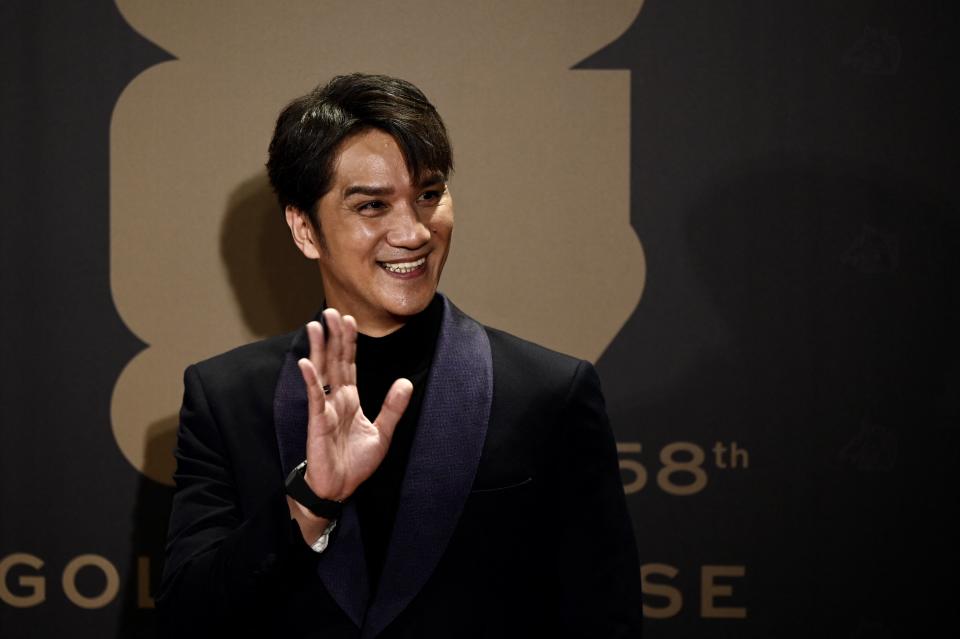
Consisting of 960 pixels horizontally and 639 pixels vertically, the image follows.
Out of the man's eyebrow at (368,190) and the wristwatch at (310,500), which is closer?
the wristwatch at (310,500)

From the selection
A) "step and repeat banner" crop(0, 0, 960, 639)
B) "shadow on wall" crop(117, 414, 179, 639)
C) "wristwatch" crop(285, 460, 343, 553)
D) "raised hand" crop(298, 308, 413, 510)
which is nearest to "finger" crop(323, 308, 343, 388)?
"raised hand" crop(298, 308, 413, 510)

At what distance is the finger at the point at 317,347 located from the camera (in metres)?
1.29

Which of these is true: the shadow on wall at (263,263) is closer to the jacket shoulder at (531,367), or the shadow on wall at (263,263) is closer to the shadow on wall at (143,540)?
the shadow on wall at (143,540)

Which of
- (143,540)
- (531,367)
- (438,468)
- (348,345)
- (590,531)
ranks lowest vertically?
(143,540)

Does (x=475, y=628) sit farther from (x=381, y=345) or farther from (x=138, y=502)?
(x=138, y=502)

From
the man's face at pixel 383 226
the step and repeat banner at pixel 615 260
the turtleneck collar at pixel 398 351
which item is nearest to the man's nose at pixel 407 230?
Result: the man's face at pixel 383 226

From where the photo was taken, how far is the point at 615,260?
228 centimetres

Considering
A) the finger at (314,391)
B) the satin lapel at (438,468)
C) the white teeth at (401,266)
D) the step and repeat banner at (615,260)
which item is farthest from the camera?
the step and repeat banner at (615,260)

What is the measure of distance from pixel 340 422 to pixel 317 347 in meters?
0.11

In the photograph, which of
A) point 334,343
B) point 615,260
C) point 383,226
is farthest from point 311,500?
point 615,260

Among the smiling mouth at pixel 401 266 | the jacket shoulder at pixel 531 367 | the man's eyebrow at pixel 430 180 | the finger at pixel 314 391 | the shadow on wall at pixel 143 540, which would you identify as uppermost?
the man's eyebrow at pixel 430 180

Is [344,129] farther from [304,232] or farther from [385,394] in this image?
[385,394]

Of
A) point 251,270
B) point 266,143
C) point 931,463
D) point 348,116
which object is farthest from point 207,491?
point 931,463

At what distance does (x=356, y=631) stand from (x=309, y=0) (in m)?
1.43
